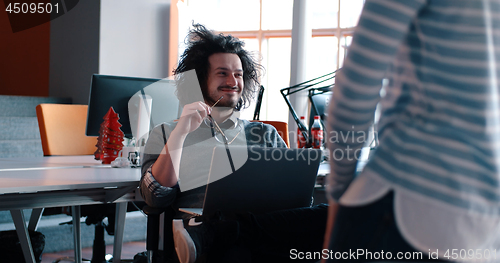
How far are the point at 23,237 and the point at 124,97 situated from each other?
2.57 ft

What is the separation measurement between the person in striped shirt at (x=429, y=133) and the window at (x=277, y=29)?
5.23 m

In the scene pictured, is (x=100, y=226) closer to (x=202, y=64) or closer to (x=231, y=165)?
(x=202, y=64)

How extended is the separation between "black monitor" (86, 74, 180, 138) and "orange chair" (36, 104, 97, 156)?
527mm

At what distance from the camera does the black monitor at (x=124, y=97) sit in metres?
1.90

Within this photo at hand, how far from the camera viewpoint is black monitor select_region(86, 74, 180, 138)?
1.90 meters

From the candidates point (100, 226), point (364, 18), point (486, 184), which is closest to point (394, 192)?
point (486, 184)

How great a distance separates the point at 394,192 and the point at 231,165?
682 millimetres

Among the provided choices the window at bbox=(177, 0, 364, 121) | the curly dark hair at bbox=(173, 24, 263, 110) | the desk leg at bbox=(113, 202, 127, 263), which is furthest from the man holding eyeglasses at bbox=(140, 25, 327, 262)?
the window at bbox=(177, 0, 364, 121)

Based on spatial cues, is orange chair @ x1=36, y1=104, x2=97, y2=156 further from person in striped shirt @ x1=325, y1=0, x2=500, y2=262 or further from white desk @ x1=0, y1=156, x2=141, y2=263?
person in striped shirt @ x1=325, y1=0, x2=500, y2=262

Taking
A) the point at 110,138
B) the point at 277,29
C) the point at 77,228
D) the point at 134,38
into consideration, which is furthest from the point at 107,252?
the point at 277,29

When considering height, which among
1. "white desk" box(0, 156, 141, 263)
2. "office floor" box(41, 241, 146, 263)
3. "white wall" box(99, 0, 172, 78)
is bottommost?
"office floor" box(41, 241, 146, 263)

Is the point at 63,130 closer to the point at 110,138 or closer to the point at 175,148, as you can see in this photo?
the point at 110,138

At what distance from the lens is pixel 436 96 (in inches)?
21.5

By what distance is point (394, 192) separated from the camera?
554 millimetres
